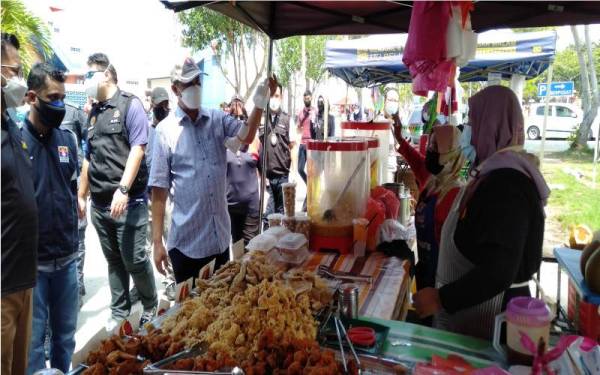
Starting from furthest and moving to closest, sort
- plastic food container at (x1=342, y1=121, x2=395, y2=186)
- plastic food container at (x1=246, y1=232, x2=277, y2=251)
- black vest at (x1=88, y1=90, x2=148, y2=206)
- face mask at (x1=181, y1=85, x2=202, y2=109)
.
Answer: plastic food container at (x1=342, y1=121, x2=395, y2=186), black vest at (x1=88, y1=90, x2=148, y2=206), face mask at (x1=181, y1=85, x2=202, y2=109), plastic food container at (x1=246, y1=232, x2=277, y2=251)

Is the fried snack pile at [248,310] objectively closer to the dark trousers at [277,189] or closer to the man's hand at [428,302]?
the man's hand at [428,302]

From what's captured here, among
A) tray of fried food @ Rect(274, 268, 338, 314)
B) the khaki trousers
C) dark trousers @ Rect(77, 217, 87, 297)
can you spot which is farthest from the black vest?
tray of fried food @ Rect(274, 268, 338, 314)

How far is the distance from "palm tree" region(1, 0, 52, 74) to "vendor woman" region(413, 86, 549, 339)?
671cm

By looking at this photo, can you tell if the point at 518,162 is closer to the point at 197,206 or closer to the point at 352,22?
the point at 197,206

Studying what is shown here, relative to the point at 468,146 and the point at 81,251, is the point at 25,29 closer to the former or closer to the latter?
the point at 81,251

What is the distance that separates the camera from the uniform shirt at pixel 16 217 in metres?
2.12

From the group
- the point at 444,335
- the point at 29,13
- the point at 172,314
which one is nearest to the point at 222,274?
the point at 172,314

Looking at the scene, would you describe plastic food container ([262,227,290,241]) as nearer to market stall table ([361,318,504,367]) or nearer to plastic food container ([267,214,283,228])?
plastic food container ([267,214,283,228])

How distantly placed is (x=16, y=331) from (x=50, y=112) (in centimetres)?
119

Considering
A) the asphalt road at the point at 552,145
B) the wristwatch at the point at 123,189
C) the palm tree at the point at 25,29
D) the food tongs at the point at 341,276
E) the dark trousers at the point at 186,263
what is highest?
the palm tree at the point at 25,29

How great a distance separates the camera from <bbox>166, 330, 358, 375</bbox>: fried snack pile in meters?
1.25

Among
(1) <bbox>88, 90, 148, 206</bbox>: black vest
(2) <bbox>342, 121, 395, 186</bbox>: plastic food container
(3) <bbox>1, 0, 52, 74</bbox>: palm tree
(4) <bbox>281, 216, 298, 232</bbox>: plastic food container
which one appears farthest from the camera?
(3) <bbox>1, 0, 52, 74</bbox>: palm tree

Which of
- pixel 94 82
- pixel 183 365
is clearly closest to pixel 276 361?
pixel 183 365

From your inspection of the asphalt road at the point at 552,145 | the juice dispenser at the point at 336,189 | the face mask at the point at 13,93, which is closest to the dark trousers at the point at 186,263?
the juice dispenser at the point at 336,189
